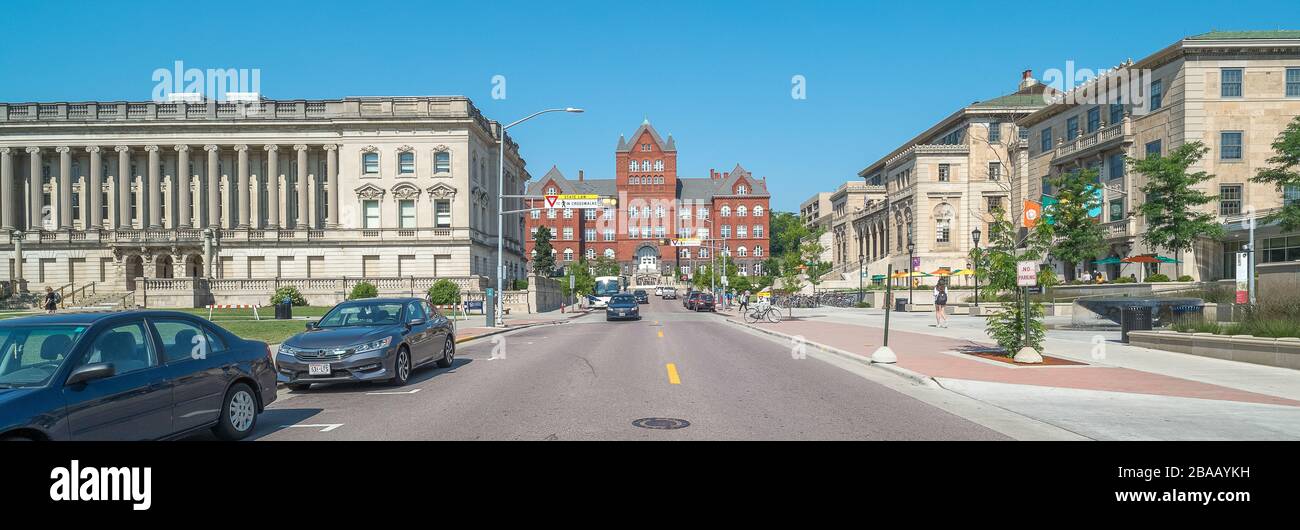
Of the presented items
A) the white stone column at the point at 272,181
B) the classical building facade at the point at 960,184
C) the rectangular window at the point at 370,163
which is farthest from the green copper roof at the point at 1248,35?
the white stone column at the point at 272,181

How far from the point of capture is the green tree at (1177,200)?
37125mm

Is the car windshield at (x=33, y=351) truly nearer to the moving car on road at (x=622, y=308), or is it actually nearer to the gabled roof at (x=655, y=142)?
the moving car on road at (x=622, y=308)

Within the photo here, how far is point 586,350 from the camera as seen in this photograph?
19.4m

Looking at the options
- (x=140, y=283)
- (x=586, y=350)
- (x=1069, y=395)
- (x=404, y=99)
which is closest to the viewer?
(x=1069, y=395)

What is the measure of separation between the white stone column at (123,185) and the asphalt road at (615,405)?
58.0 m

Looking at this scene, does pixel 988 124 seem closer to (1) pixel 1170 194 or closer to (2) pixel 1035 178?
(2) pixel 1035 178

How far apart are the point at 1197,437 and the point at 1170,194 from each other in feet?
127

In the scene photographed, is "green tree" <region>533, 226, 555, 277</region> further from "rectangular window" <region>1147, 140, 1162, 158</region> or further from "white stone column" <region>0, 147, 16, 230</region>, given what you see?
"rectangular window" <region>1147, 140, 1162, 158</region>

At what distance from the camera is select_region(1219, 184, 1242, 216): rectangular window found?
1625 inches

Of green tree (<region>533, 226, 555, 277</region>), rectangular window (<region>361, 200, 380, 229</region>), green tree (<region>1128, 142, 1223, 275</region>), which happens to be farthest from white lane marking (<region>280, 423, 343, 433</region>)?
green tree (<region>533, 226, 555, 277</region>)

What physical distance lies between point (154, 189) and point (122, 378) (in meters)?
64.8

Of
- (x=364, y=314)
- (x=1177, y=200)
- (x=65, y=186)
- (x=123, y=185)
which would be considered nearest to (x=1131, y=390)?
(x=364, y=314)

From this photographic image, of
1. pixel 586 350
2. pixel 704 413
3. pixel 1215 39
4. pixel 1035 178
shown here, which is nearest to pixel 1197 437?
pixel 704 413

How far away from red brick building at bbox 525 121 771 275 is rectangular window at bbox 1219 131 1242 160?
287ft
